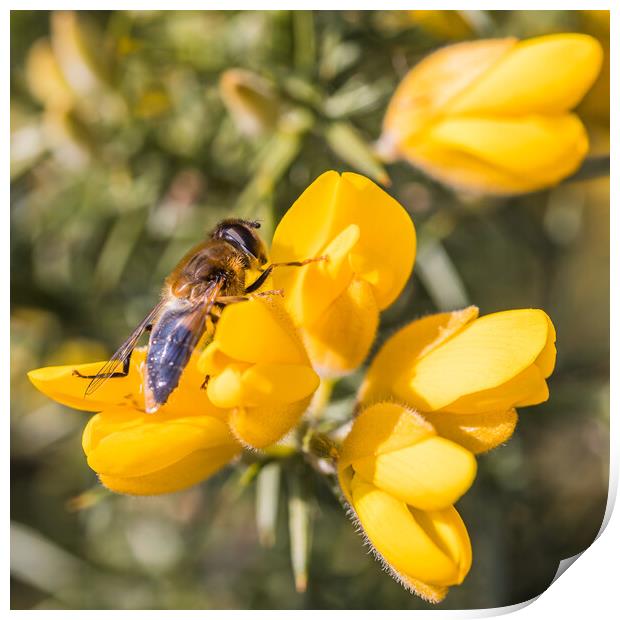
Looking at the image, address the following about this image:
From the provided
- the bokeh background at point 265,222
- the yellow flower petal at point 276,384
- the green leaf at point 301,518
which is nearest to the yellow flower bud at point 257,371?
the yellow flower petal at point 276,384

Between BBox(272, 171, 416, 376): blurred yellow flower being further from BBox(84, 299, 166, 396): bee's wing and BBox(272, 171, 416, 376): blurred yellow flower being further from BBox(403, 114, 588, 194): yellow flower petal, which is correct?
BBox(403, 114, 588, 194): yellow flower petal

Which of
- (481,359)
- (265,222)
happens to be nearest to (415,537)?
(481,359)

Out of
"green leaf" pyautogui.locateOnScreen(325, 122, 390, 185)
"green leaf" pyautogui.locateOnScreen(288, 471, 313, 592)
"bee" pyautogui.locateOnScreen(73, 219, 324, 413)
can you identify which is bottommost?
"green leaf" pyautogui.locateOnScreen(288, 471, 313, 592)

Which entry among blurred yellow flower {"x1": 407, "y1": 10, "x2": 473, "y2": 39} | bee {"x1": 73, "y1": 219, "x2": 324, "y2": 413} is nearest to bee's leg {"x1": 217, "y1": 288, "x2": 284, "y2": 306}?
bee {"x1": 73, "y1": 219, "x2": 324, "y2": 413}

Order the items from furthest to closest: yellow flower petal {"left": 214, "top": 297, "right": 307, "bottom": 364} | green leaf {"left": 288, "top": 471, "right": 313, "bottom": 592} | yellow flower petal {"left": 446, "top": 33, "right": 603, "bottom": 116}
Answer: yellow flower petal {"left": 446, "top": 33, "right": 603, "bottom": 116}, green leaf {"left": 288, "top": 471, "right": 313, "bottom": 592}, yellow flower petal {"left": 214, "top": 297, "right": 307, "bottom": 364}

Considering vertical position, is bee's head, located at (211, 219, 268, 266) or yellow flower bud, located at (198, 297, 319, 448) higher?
bee's head, located at (211, 219, 268, 266)

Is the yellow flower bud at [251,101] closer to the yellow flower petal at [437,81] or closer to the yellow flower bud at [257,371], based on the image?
the yellow flower petal at [437,81]

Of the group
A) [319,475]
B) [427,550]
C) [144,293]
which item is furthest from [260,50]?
[427,550]

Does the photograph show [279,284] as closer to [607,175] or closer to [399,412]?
[399,412]
